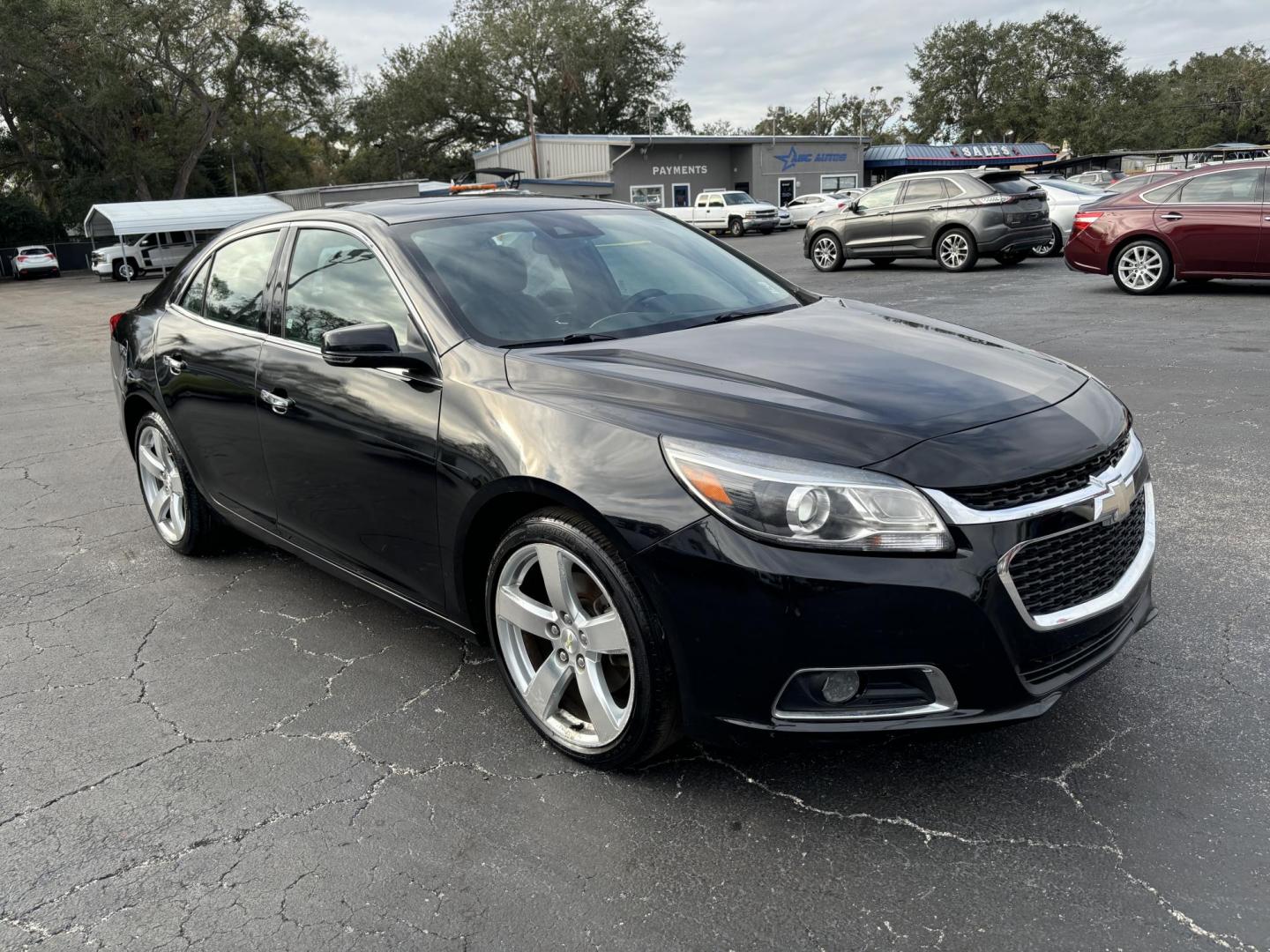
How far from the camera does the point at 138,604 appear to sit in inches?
169

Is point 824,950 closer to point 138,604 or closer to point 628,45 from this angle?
point 138,604

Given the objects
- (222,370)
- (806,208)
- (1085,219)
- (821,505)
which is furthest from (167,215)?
(821,505)

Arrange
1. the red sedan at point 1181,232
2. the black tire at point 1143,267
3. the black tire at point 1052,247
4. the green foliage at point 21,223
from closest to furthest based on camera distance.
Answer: the red sedan at point 1181,232 < the black tire at point 1143,267 < the black tire at point 1052,247 < the green foliage at point 21,223

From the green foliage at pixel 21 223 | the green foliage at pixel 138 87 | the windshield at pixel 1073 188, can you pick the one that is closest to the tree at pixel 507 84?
the green foliage at pixel 138 87

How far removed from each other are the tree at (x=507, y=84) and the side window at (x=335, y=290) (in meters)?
59.5

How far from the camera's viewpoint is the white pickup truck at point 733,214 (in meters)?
38.5

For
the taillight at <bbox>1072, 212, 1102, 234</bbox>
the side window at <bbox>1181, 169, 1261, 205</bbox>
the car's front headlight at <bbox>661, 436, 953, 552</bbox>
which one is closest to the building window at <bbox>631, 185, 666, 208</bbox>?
the taillight at <bbox>1072, 212, 1102, 234</bbox>

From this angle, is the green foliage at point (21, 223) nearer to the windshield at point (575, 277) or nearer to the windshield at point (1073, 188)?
the windshield at point (1073, 188)

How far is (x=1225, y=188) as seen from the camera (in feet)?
36.1

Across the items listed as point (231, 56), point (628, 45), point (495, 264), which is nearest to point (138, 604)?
point (495, 264)

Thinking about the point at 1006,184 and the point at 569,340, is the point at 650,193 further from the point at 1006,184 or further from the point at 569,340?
the point at 569,340

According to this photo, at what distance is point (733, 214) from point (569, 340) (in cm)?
3708

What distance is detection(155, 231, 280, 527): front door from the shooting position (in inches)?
153

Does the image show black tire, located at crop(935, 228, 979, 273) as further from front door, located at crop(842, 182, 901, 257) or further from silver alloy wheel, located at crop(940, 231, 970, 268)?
front door, located at crop(842, 182, 901, 257)
